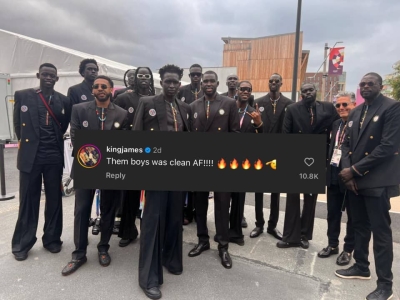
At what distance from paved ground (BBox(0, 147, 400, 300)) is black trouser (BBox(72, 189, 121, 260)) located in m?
0.23

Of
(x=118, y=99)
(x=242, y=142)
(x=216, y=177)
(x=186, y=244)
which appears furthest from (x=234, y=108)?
(x=186, y=244)

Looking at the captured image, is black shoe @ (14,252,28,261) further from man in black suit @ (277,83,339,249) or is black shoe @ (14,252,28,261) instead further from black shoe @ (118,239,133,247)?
man in black suit @ (277,83,339,249)

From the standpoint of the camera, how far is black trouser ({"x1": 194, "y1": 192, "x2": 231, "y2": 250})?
351cm

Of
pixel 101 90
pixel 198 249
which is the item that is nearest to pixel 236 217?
pixel 198 249

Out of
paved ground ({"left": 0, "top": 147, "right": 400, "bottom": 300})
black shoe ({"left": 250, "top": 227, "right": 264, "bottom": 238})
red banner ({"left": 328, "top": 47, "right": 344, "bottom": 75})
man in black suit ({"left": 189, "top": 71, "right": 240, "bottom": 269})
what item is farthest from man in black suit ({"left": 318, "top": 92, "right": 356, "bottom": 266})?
red banner ({"left": 328, "top": 47, "right": 344, "bottom": 75})

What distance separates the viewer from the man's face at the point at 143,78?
13.2 feet

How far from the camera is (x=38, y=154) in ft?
11.4

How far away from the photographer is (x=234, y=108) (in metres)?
3.49

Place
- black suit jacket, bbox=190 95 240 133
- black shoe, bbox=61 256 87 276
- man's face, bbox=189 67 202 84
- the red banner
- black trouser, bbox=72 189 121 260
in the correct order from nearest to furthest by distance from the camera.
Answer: black shoe, bbox=61 256 87 276, black trouser, bbox=72 189 121 260, black suit jacket, bbox=190 95 240 133, man's face, bbox=189 67 202 84, the red banner

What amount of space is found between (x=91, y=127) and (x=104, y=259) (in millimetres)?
1564

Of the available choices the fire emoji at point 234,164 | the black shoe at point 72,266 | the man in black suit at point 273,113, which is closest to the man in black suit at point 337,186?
the man in black suit at point 273,113

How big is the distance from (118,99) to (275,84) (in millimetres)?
2267

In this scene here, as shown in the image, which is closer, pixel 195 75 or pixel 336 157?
pixel 336 157

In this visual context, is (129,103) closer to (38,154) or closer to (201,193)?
(38,154)
